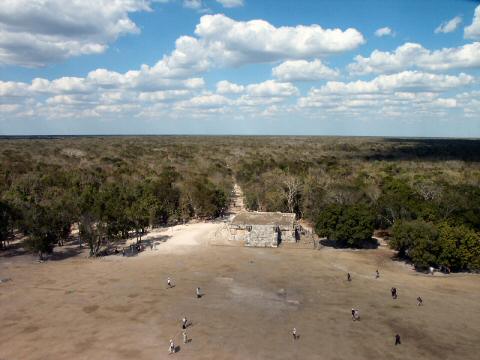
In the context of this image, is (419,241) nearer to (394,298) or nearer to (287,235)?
(394,298)

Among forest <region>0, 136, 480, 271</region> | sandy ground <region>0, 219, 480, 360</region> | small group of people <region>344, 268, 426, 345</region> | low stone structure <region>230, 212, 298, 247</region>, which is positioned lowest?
sandy ground <region>0, 219, 480, 360</region>

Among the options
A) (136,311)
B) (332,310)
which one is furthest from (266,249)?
(136,311)

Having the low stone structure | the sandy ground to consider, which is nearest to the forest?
the sandy ground

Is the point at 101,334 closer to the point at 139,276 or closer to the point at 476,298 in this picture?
A: the point at 139,276

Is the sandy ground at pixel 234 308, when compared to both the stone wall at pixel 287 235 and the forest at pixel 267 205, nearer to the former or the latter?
the forest at pixel 267 205

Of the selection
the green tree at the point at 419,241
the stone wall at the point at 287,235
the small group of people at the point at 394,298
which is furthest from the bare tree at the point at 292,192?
the small group of people at the point at 394,298

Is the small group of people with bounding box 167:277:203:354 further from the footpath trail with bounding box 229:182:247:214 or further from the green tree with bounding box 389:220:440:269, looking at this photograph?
the footpath trail with bounding box 229:182:247:214
